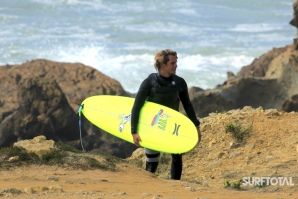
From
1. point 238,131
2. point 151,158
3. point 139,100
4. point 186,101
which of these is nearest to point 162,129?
point 151,158

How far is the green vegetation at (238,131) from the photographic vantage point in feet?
31.7

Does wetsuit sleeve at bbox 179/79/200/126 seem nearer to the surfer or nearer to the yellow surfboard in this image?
the surfer

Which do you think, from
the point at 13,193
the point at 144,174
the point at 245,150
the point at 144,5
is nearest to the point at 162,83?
the point at 144,174

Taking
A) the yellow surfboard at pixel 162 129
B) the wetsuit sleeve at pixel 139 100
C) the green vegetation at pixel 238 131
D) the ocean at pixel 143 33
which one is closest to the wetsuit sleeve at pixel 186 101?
the yellow surfboard at pixel 162 129

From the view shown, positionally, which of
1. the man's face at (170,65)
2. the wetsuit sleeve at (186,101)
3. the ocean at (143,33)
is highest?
the man's face at (170,65)

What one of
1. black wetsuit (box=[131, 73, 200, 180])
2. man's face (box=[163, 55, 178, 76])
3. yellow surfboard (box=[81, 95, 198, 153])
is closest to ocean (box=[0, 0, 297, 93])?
yellow surfboard (box=[81, 95, 198, 153])

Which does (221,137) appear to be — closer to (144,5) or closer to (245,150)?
(245,150)

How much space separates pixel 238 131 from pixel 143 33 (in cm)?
2425

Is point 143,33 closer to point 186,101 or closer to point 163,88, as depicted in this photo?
point 186,101

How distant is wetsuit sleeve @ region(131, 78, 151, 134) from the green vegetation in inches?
104

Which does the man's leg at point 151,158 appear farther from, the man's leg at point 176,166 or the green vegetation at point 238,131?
the green vegetation at point 238,131

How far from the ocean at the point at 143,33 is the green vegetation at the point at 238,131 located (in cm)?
1625

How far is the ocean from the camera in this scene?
2927 cm

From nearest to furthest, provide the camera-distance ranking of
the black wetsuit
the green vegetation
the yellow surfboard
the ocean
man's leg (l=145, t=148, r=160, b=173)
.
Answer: the black wetsuit → the yellow surfboard → man's leg (l=145, t=148, r=160, b=173) → the green vegetation → the ocean
